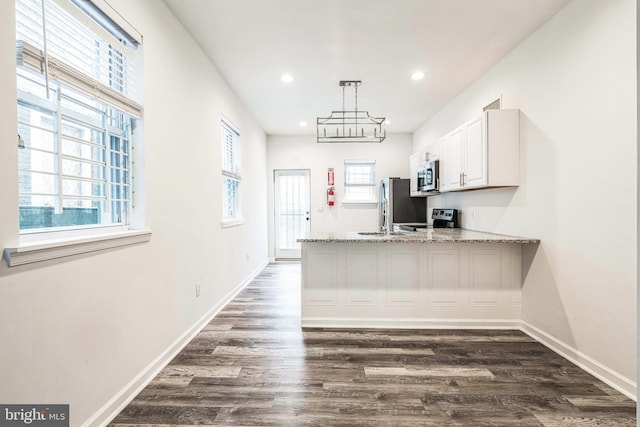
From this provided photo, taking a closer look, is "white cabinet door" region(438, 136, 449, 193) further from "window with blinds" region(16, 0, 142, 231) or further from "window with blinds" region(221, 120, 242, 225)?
"window with blinds" region(16, 0, 142, 231)

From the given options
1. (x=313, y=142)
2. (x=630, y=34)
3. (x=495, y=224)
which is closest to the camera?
(x=630, y=34)

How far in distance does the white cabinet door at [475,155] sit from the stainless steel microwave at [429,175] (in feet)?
2.55

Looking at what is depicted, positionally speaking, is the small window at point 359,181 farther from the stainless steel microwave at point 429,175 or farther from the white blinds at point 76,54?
the white blinds at point 76,54

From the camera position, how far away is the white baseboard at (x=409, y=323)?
298 centimetres

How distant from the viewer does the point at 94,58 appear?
1.75 meters

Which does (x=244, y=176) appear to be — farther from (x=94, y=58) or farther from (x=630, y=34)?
(x=630, y=34)

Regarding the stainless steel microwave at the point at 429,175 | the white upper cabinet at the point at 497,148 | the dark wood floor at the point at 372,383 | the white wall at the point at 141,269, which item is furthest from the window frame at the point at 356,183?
the dark wood floor at the point at 372,383

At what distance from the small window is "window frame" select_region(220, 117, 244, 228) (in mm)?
2735

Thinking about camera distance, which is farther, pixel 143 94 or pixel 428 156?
pixel 428 156

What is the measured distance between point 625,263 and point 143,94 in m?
3.35

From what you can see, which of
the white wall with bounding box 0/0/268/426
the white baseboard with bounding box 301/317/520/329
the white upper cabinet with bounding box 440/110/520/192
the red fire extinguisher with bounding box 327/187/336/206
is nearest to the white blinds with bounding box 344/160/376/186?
the red fire extinguisher with bounding box 327/187/336/206

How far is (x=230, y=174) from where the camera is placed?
4.10 meters

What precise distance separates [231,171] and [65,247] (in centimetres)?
292

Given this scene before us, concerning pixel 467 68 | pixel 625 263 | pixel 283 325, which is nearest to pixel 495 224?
pixel 625 263
